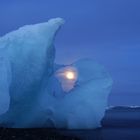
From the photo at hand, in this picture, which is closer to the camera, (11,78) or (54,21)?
(11,78)

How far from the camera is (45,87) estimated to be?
3141cm

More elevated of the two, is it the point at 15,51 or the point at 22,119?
the point at 15,51

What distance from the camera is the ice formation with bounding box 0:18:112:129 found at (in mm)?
30031

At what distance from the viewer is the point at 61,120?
102 feet

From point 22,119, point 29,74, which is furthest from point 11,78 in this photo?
point 22,119

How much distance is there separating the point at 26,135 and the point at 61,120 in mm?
4121

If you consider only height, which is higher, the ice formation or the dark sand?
the ice formation

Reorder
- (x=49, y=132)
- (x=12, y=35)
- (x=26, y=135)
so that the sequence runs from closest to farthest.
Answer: (x=26, y=135) < (x=49, y=132) < (x=12, y=35)

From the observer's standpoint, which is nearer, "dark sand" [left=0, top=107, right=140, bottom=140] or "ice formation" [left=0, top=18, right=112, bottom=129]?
"dark sand" [left=0, top=107, right=140, bottom=140]

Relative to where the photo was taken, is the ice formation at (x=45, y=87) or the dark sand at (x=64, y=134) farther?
the ice formation at (x=45, y=87)

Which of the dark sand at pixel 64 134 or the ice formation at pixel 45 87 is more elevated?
the ice formation at pixel 45 87

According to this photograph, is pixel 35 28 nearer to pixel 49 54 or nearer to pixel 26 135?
pixel 49 54

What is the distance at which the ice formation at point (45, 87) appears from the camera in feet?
98.5

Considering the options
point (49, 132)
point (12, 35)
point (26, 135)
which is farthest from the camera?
point (12, 35)
